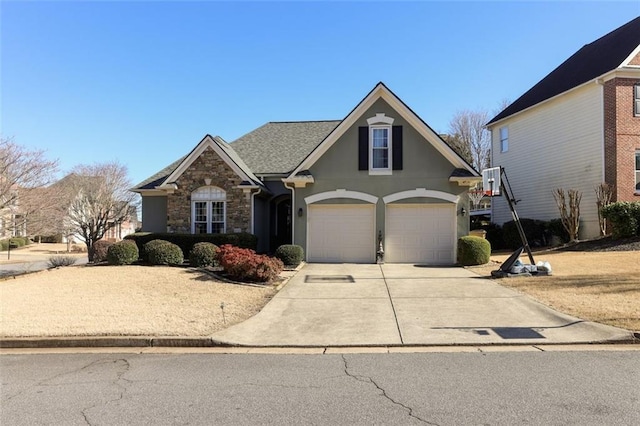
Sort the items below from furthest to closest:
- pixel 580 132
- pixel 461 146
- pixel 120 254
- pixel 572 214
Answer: pixel 461 146, pixel 580 132, pixel 572 214, pixel 120 254

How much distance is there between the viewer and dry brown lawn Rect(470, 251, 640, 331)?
350 inches

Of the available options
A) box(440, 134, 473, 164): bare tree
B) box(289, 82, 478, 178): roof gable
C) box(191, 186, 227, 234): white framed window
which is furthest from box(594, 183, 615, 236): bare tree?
box(440, 134, 473, 164): bare tree

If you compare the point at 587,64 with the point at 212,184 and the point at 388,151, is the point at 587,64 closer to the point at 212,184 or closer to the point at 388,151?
the point at 388,151

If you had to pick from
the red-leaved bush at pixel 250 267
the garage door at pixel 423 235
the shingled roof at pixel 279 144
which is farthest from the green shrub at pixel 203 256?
the shingled roof at pixel 279 144

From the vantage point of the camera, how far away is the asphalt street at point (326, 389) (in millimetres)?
4594

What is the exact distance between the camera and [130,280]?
13.0 metres

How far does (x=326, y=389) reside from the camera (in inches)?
212

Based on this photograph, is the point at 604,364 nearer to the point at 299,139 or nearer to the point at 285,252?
the point at 285,252

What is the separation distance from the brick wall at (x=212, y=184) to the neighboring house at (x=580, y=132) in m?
16.3

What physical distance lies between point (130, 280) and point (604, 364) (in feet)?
38.0

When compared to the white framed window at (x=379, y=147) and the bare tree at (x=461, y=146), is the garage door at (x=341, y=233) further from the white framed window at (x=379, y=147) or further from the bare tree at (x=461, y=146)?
the bare tree at (x=461, y=146)

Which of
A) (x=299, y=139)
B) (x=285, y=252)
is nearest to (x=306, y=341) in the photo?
(x=285, y=252)

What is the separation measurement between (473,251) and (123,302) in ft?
39.0

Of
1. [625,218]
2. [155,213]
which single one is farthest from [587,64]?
[155,213]
